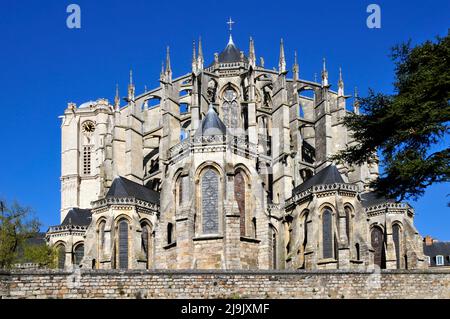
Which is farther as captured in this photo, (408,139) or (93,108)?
(93,108)

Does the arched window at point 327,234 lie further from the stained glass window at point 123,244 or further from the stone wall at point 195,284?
the stone wall at point 195,284

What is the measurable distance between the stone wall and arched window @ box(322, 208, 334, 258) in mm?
18696

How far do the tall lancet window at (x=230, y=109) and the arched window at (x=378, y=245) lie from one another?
13612 millimetres

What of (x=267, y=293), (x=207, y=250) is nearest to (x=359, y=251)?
(x=207, y=250)

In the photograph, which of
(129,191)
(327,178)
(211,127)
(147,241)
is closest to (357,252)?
(327,178)

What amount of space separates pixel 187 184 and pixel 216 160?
2115 mm

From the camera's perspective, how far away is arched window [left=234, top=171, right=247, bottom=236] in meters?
43.5

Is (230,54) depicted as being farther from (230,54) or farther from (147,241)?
(147,241)

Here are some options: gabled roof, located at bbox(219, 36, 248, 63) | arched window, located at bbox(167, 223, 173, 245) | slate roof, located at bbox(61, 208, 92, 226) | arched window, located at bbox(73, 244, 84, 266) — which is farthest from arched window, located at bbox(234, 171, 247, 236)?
gabled roof, located at bbox(219, 36, 248, 63)

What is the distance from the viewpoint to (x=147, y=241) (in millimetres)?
48062

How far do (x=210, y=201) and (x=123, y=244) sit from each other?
698 centimetres

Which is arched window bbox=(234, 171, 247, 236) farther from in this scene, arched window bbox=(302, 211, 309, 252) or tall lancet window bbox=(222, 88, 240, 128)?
tall lancet window bbox=(222, 88, 240, 128)

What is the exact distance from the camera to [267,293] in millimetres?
26031
